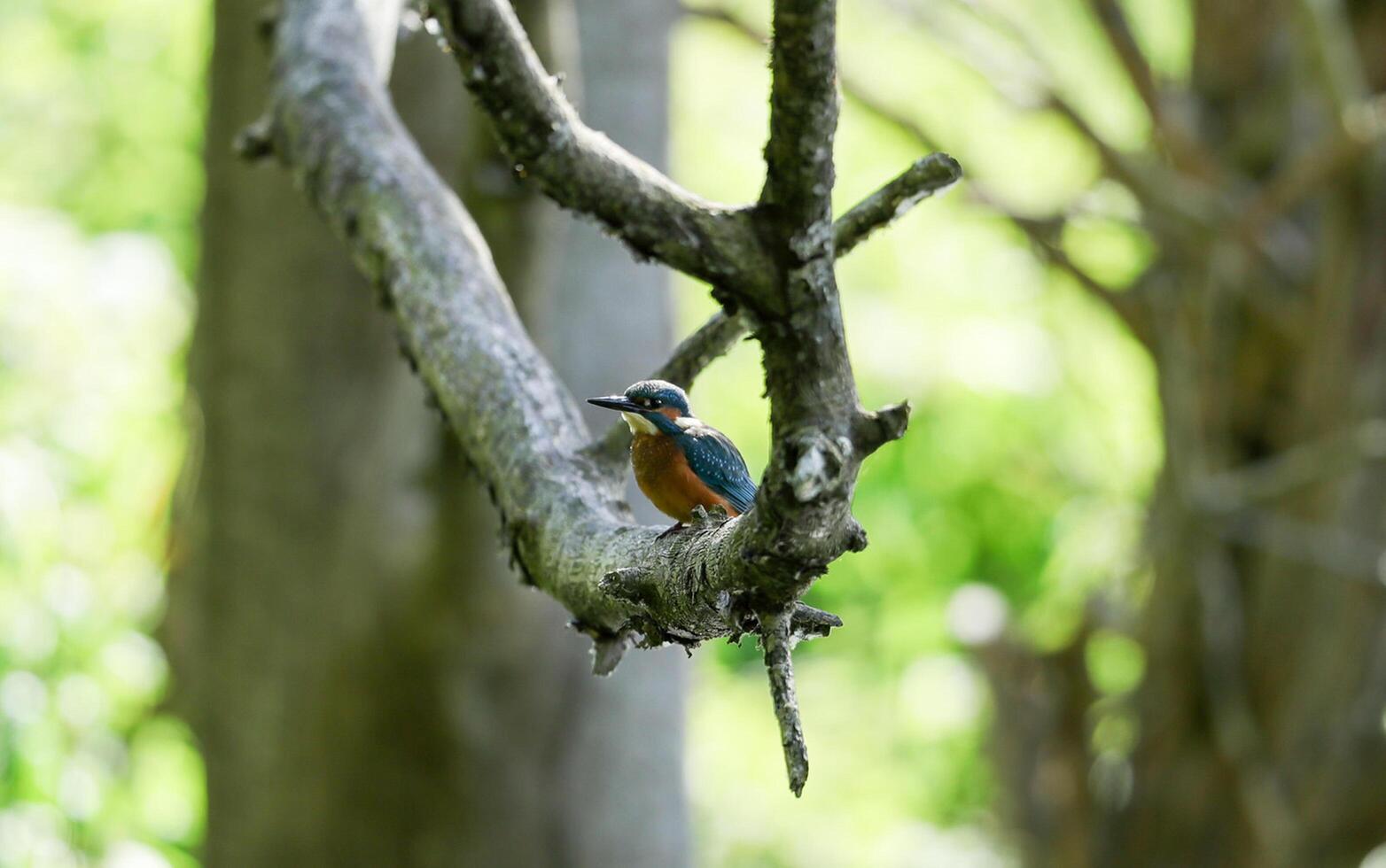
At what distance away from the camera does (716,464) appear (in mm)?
2334

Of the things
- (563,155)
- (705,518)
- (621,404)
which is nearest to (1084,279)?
(621,404)

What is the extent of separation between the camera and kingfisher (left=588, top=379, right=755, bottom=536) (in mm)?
2297

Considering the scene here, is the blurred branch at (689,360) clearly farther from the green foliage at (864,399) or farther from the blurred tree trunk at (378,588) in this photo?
the green foliage at (864,399)

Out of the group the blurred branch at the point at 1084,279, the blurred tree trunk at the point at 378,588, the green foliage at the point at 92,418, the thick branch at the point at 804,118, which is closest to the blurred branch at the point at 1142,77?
the blurred branch at the point at 1084,279

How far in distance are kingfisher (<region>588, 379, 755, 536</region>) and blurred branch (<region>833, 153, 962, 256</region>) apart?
692 millimetres

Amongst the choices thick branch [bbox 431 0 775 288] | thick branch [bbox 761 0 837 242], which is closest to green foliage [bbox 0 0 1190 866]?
thick branch [bbox 431 0 775 288]

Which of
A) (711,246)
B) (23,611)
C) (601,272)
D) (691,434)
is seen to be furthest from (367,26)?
(23,611)

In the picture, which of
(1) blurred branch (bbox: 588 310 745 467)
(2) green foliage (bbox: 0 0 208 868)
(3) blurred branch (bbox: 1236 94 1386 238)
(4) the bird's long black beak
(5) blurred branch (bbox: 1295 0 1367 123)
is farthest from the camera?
(3) blurred branch (bbox: 1236 94 1386 238)

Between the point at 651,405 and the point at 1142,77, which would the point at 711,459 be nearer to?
the point at 651,405

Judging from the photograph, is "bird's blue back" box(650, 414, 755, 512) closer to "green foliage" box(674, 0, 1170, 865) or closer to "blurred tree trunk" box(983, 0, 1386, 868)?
"blurred tree trunk" box(983, 0, 1386, 868)

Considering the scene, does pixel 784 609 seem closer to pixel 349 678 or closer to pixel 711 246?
pixel 711 246

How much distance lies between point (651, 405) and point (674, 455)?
9cm

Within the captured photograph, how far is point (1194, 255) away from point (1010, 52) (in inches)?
67.3

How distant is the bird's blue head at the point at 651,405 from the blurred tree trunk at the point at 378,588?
214cm
